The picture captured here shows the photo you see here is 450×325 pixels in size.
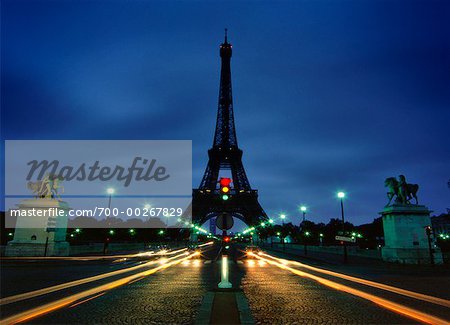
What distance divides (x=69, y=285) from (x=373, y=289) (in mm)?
11438

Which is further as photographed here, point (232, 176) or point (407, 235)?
point (232, 176)

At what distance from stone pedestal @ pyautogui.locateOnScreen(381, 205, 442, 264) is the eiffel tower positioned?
4993 cm

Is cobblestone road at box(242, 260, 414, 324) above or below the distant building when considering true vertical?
below

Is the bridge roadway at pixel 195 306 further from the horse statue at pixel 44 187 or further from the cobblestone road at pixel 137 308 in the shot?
the horse statue at pixel 44 187

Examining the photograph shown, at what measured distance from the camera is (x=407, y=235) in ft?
96.3

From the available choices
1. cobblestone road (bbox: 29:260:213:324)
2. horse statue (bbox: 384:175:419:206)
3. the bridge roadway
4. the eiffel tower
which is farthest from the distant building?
cobblestone road (bbox: 29:260:213:324)

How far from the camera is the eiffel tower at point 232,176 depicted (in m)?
86.6

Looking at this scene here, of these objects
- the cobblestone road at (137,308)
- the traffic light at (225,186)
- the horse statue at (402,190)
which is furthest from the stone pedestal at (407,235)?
the traffic light at (225,186)

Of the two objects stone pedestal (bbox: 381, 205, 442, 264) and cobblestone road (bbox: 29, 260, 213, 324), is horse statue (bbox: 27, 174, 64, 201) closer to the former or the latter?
cobblestone road (bbox: 29, 260, 213, 324)

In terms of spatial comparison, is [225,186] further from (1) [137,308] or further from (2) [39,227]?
(2) [39,227]

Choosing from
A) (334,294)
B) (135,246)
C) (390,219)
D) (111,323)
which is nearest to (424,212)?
(390,219)

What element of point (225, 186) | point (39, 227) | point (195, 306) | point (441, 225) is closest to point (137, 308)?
point (195, 306)

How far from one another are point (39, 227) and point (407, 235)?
33.3 metres

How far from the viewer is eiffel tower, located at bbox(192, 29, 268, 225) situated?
284 ft
